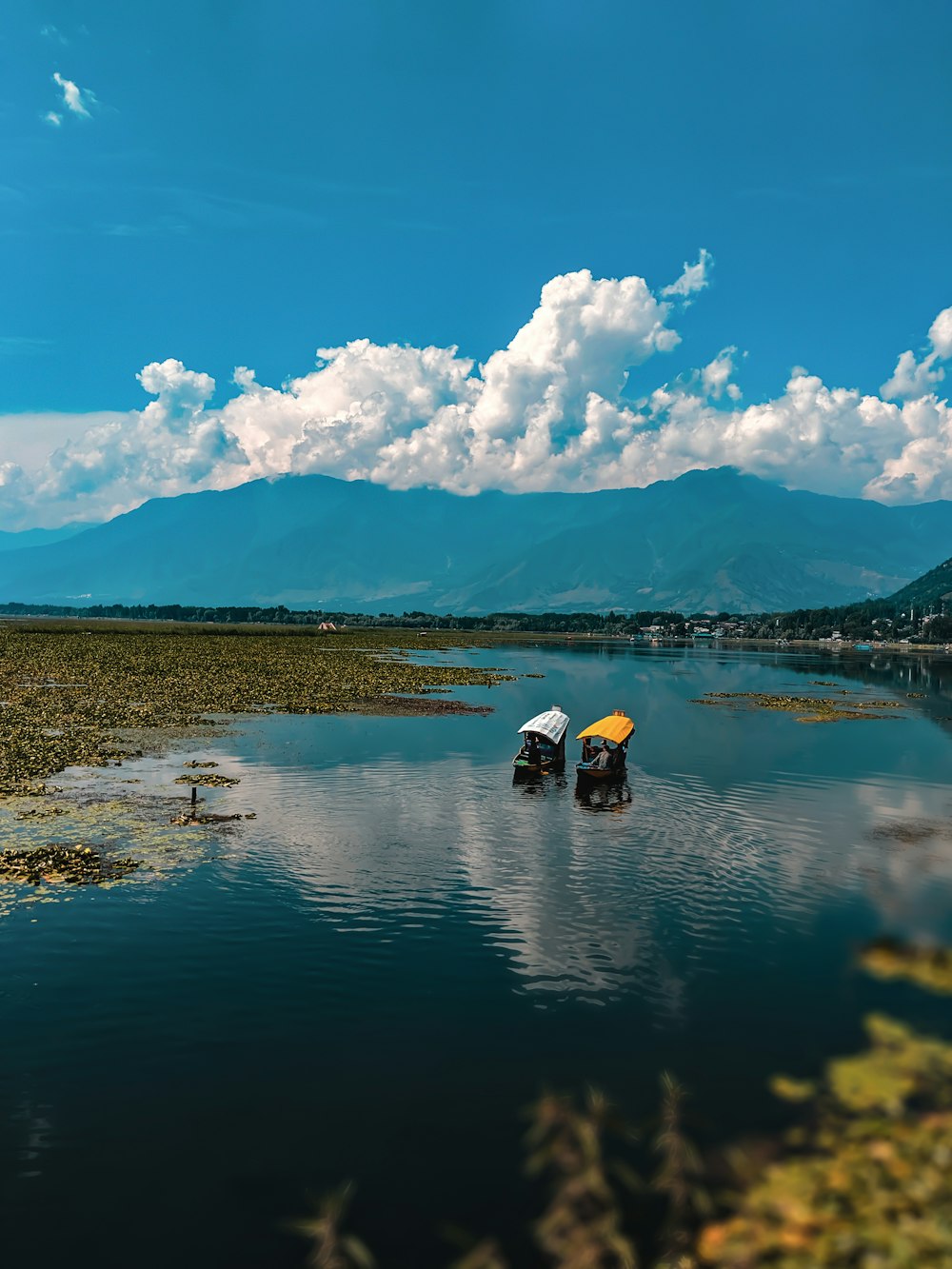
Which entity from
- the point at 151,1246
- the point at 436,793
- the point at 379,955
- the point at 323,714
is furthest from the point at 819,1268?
the point at 323,714

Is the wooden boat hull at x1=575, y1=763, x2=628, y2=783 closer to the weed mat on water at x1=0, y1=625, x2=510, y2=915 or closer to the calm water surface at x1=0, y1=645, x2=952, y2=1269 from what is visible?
the calm water surface at x1=0, y1=645, x2=952, y2=1269

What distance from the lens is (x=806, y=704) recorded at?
85062 mm

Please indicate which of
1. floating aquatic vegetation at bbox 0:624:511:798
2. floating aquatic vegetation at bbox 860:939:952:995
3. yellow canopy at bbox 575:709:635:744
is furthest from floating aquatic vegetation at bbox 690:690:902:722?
floating aquatic vegetation at bbox 860:939:952:995

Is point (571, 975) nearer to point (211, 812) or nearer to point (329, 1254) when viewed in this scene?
Answer: point (329, 1254)

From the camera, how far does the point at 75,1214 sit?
1204cm

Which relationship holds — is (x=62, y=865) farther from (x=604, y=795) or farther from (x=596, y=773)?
(x=596, y=773)

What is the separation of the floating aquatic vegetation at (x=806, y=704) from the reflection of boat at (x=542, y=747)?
110 feet

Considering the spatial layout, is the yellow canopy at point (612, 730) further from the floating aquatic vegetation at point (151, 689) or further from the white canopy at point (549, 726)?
the floating aquatic vegetation at point (151, 689)

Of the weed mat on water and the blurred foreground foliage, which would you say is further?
the weed mat on water

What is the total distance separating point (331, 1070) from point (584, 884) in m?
13.0

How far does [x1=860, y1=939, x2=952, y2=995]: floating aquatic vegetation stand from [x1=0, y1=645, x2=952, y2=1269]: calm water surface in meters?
8.68

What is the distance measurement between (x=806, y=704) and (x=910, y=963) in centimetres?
8499

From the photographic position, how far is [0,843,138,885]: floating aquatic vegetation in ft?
82.9

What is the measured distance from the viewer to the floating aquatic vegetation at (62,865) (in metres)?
25.3
